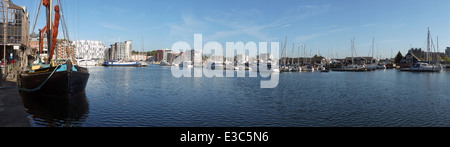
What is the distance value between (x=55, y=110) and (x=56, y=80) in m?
5.49

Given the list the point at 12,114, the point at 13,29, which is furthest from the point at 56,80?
the point at 13,29

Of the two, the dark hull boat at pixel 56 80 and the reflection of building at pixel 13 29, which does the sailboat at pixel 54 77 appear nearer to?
the dark hull boat at pixel 56 80

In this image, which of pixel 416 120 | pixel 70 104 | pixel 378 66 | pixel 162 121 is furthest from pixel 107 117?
pixel 378 66

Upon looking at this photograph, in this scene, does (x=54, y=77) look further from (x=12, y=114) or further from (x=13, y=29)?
(x=13, y=29)

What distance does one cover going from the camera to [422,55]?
16575 centimetres

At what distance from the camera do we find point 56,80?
2314 centimetres

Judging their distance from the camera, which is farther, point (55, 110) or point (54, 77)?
point (54, 77)

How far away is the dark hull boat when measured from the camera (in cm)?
2289

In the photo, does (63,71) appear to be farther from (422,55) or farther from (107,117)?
(422,55)

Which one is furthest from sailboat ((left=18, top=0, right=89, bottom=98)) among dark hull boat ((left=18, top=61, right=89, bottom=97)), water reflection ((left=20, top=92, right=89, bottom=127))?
water reflection ((left=20, top=92, right=89, bottom=127))

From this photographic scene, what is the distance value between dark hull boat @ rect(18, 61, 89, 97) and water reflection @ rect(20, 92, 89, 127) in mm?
586

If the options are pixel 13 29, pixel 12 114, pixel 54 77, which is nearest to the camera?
pixel 12 114

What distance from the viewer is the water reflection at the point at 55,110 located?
1570 cm
